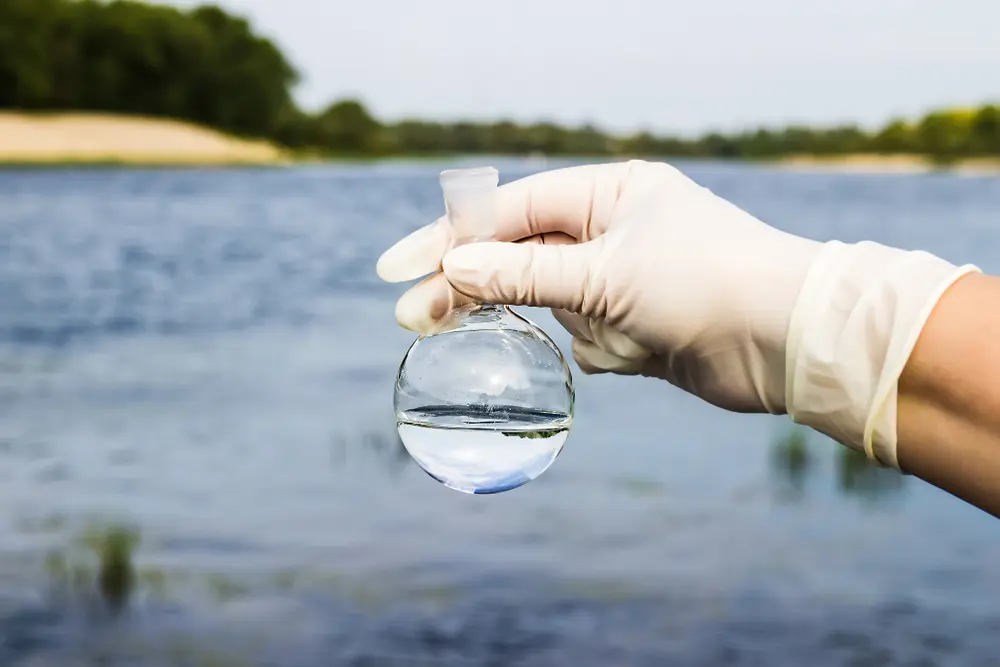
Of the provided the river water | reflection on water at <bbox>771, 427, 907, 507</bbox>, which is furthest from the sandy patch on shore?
reflection on water at <bbox>771, 427, 907, 507</bbox>

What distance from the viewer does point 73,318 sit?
71.6 ft

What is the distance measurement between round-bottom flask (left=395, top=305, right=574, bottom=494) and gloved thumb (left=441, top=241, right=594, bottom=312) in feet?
0.36

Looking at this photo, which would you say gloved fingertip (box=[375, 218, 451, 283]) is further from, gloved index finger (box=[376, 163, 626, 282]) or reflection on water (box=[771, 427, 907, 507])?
reflection on water (box=[771, 427, 907, 507])

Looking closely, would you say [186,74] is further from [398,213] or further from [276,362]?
[276,362]

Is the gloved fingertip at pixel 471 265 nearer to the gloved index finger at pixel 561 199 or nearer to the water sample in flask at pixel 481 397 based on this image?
the water sample in flask at pixel 481 397

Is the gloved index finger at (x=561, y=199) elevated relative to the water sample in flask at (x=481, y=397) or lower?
elevated

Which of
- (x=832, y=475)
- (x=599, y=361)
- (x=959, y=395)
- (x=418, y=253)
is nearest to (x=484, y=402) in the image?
(x=418, y=253)

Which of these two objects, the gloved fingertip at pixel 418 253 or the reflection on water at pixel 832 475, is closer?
the gloved fingertip at pixel 418 253

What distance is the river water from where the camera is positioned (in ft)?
23.2

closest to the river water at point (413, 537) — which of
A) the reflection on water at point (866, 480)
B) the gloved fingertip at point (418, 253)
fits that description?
the reflection on water at point (866, 480)

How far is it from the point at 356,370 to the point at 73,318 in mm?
8027

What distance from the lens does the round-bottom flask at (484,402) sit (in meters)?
2.34

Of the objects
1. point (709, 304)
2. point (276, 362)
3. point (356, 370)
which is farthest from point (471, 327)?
point (276, 362)

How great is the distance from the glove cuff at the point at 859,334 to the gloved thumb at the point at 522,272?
51cm
